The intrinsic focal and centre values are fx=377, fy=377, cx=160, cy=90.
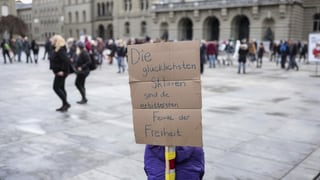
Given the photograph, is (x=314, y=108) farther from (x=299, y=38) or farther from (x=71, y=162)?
(x=299, y=38)

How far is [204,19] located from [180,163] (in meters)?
52.3

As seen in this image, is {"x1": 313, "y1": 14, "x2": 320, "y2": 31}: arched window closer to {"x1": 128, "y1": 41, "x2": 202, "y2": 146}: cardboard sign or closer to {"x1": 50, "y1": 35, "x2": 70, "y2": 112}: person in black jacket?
{"x1": 50, "y1": 35, "x2": 70, "y2": 112}: person in black jacket

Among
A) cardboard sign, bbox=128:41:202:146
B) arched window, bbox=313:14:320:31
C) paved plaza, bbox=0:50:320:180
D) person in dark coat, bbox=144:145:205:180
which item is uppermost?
arched window, bbox=313:14:320:31

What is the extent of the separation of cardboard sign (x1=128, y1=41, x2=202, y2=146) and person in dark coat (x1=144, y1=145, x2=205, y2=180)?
6.1 inches

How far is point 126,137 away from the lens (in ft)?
22.7

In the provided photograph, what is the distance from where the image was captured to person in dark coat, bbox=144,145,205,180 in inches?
112

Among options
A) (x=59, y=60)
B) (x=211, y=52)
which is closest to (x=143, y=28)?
(x=211, y=52)

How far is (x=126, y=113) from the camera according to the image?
916cm

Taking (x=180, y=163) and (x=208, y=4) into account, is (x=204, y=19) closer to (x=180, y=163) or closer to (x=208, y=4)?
(x=208, y=4)

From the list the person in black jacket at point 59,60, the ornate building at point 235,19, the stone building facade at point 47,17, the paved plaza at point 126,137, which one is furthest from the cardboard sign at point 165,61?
the stone building facade at point 47,17

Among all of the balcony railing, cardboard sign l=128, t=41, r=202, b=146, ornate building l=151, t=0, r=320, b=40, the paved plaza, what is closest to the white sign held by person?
the paved plaza

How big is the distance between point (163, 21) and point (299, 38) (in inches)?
789

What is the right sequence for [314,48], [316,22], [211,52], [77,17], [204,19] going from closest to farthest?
[314,48] → [211,52] → [316,22] → [204,19] → [77,17]

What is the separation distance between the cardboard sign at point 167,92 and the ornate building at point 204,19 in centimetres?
4532
